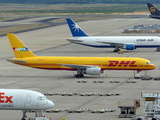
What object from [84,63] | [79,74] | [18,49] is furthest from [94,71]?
[18,49]

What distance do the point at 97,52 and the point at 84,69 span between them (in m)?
35.3

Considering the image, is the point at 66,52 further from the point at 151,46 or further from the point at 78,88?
the point at 78,88

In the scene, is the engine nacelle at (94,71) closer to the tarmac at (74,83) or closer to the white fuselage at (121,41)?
the tarmac at (74,83)

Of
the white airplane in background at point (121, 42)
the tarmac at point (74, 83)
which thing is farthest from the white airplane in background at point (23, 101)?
the white airplane in background at point (121, 42)

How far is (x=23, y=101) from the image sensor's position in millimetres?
43250

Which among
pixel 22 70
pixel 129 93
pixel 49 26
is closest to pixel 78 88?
pixel 129 93

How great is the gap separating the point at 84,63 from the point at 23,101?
28.9m

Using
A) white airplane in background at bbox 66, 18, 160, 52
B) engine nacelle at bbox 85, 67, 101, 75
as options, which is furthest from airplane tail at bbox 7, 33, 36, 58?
white airplane in background at bbox 66, 18, 160, 52

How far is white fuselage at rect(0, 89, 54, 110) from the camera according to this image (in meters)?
43.1

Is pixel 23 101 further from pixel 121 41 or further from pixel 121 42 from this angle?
pixel 121 41

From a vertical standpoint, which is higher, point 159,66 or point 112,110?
point 159,66

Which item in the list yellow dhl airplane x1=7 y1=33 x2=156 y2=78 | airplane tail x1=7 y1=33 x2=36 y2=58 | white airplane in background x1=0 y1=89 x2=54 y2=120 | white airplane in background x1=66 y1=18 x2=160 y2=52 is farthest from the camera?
white airplane in background x1=66 y1=18 x2=160 y2=52

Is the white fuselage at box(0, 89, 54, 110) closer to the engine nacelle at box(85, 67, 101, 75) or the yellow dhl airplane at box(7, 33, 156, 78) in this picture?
the engine nacelle at box(85, 67, 101, 75)

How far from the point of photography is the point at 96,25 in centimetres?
17638
